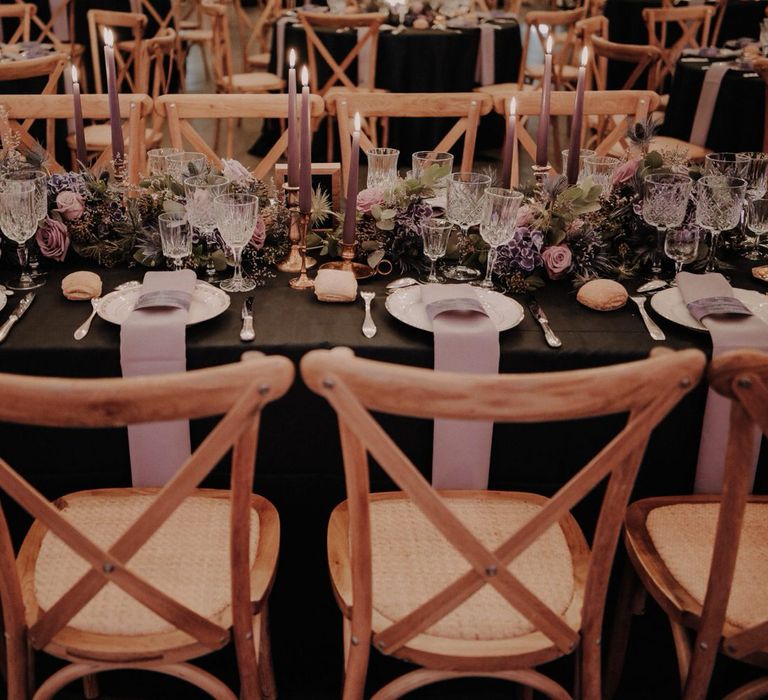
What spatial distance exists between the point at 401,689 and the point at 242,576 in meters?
0.30

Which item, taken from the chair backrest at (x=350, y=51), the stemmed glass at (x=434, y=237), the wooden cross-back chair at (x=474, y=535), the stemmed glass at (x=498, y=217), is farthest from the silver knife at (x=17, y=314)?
the chair backrest at (x=350, y=51)

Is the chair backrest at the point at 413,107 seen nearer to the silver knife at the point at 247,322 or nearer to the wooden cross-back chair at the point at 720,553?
the silver knife at the point at 247,322

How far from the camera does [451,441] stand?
1.60 m

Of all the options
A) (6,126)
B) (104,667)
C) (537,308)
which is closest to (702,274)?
(537,308)

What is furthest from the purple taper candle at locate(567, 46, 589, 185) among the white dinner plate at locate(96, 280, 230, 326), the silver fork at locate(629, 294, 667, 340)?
the white dinner plate at locate(96, 280, 230, 326)

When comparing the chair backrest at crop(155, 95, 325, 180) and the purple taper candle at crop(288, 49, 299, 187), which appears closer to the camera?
the purple taper candle at crop(288, 49, 299, 187)

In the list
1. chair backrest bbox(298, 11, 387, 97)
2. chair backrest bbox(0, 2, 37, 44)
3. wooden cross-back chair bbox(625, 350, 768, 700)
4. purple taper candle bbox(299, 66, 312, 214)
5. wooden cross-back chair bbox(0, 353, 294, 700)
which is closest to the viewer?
wooden cross-back chair bbox(0, 353, 294, 700)

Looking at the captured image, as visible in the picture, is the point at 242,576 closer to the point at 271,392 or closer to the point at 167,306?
the point at 271,392

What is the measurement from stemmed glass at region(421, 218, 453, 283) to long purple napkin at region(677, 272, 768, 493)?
51cm

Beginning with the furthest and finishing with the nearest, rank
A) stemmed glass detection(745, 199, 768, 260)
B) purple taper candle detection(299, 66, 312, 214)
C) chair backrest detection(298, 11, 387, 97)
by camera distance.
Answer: chair backrest detection(298, 11, 387, 97), stemmed glass detection(745, 199, 768, 260), purple taper candle detection(299, 66, 312, 214)

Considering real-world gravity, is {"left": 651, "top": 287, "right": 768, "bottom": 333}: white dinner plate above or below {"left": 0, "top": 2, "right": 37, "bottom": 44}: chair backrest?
below

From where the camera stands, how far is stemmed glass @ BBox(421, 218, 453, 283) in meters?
1.77

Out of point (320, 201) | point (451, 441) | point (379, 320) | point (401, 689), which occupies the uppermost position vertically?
point (320, 201)

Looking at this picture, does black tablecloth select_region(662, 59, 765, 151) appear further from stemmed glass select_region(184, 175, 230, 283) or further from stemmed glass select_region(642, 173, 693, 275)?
stemmed glass select_region(184, 175, 230, 283)
